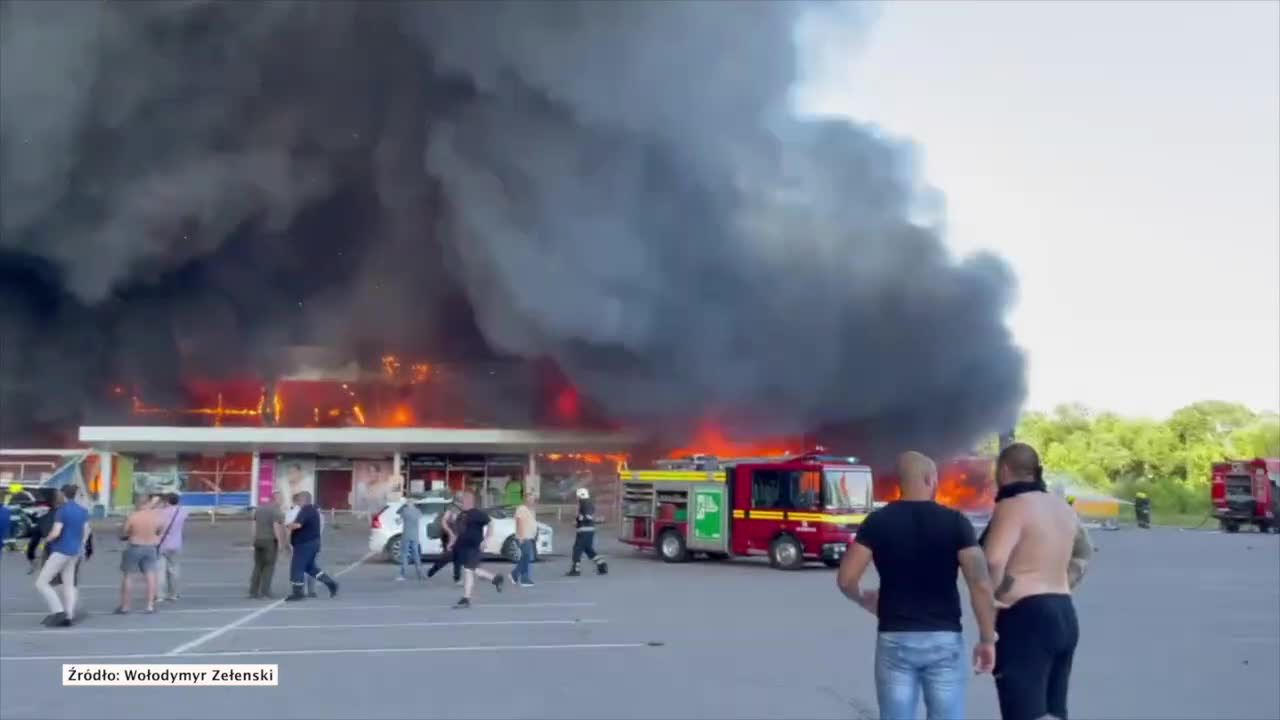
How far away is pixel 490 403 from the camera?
1540 inches

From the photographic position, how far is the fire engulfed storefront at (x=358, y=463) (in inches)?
1419

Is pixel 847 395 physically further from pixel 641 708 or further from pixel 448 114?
pixel 641 708

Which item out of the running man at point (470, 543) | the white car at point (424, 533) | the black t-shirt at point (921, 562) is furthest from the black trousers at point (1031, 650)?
the white car at point (424, 533)

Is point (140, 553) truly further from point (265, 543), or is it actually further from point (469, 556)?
point (469, 556)

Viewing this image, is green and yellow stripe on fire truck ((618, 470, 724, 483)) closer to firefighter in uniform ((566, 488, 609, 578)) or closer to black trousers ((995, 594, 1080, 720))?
firefighter in uniform ((566, 488, 609, 578))

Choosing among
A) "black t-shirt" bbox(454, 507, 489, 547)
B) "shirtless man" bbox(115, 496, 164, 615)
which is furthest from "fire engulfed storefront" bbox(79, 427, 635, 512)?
"shirtless man" bbox(115, 496, 164, 615)

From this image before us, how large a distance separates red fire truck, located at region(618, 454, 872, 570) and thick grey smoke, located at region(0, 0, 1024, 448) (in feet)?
41.4

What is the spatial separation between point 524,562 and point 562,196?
65.9 ft

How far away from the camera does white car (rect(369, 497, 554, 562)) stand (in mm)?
20391

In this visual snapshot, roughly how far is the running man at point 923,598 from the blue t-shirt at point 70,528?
933cm

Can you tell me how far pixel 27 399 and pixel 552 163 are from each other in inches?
771

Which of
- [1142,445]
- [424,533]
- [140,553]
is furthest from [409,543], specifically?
[1142,445]

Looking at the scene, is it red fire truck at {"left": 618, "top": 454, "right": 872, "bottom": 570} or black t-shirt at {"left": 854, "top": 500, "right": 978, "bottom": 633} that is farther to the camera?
red fire truck at {"left": 618, "top": 454, "right": 872, "bottom": 570}

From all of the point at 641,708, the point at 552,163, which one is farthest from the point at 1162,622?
the point at 552,163
